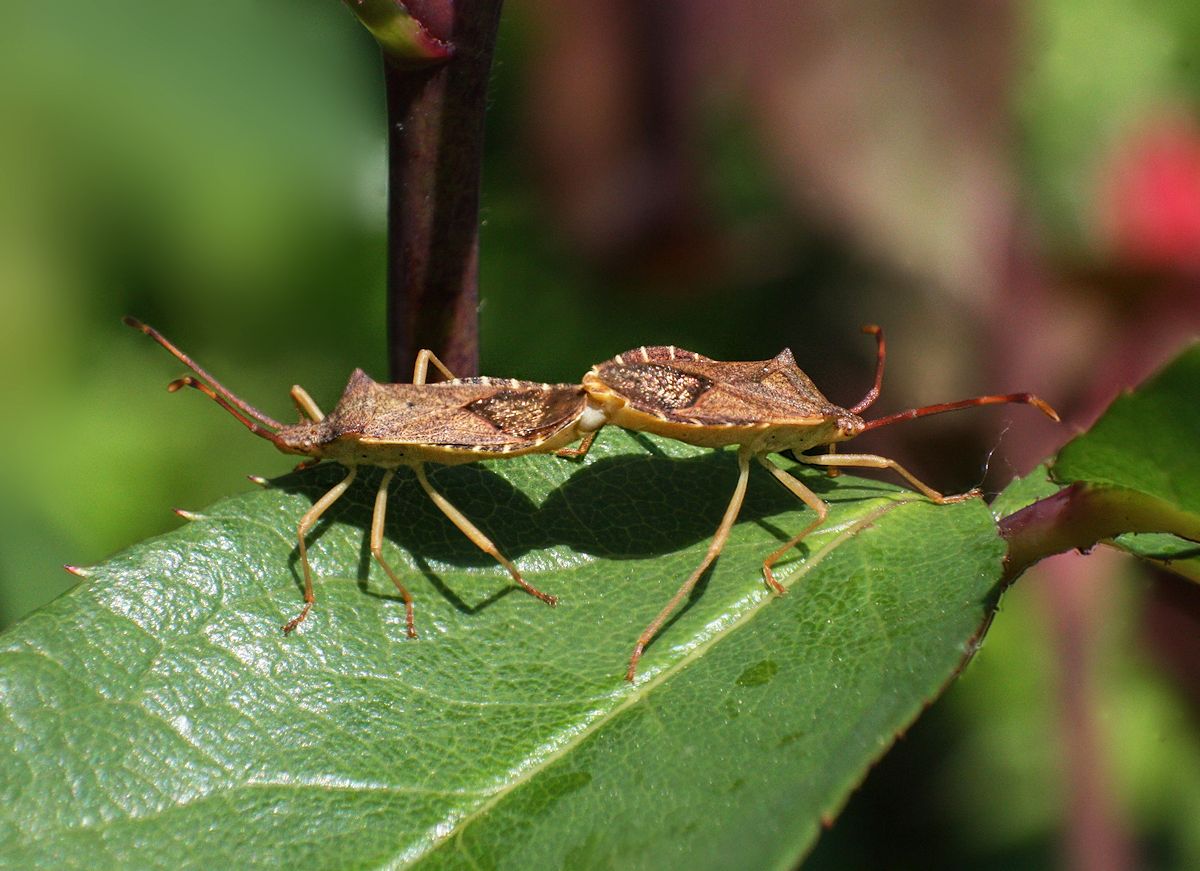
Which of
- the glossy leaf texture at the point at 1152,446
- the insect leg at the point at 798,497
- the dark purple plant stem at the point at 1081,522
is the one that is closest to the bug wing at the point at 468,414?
the insect leg at the point at 798,497

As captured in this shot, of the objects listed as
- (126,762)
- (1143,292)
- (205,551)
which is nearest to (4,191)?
(205,551)

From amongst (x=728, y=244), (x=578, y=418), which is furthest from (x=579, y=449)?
(x=728, y=244)

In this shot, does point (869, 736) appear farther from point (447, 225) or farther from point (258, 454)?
point (258, 454)

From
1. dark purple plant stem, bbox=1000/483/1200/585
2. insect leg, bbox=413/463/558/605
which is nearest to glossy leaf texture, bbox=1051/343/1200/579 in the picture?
dark purple plant stem, bbox=1000/483/1200/585

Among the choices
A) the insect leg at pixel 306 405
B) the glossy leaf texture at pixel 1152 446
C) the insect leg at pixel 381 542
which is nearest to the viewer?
the glossy leaf texture at pixel 1152 446

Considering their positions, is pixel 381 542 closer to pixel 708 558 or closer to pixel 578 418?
pixel 578 418

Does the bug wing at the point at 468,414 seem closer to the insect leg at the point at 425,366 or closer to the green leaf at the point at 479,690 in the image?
the insect leg at the point at 425,366
